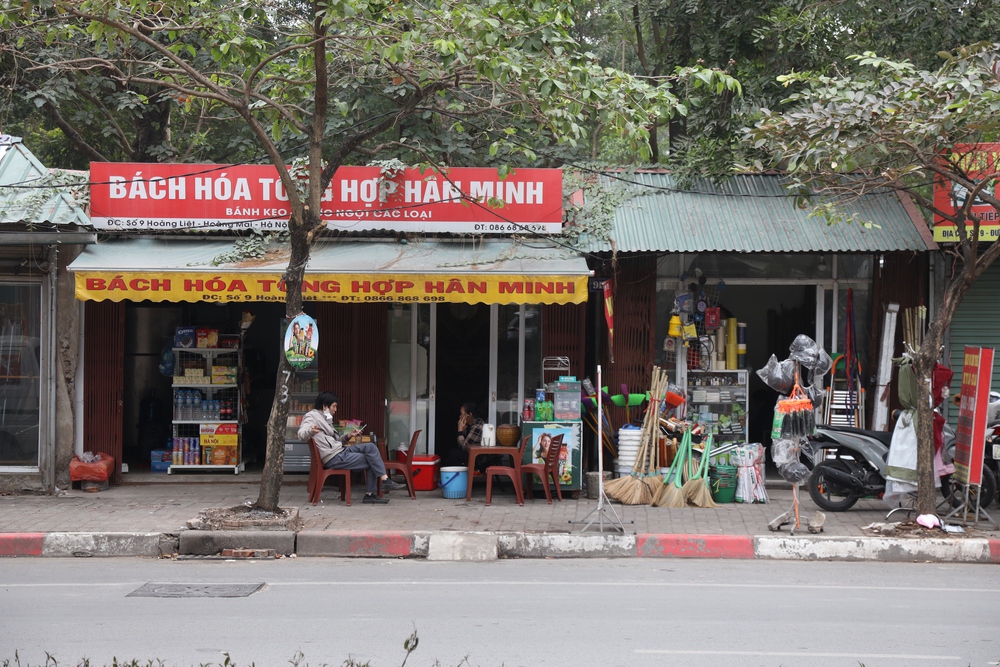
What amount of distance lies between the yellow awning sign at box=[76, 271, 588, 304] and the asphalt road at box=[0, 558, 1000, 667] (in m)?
3.07

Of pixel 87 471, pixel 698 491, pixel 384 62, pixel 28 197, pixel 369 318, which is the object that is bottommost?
pixel 698 491

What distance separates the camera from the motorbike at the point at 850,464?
10430 millimetres

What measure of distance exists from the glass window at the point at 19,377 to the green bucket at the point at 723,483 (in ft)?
26.6

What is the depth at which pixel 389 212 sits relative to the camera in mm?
11578

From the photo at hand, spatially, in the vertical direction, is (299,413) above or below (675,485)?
above

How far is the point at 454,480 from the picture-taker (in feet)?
37.7

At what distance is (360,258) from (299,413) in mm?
2685

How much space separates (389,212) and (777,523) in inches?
222

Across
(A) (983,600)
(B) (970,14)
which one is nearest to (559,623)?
(A) (983,600)

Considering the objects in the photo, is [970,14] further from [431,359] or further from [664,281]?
[431,359]

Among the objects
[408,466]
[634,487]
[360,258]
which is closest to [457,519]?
[408,466]

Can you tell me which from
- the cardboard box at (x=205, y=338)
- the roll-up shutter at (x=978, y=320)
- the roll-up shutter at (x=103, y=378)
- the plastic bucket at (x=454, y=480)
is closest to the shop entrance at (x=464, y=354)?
the plastic bucket at (x=454, y=480)

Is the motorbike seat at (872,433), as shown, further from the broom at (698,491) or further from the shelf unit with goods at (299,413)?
the shelf unit with goods at (299,413)

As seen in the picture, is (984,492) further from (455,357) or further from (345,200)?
(345,200)
